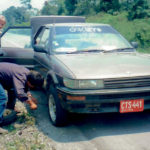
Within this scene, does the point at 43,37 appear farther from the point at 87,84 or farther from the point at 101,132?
the point at 101,132

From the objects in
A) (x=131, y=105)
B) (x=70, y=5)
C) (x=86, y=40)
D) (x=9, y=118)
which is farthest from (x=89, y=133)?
(x=70, y=5)

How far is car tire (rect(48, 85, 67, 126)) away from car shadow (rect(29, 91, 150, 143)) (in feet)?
0.33

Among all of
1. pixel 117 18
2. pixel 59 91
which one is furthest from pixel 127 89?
pixel 117 18

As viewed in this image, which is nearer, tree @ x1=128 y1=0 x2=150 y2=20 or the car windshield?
the car windshield

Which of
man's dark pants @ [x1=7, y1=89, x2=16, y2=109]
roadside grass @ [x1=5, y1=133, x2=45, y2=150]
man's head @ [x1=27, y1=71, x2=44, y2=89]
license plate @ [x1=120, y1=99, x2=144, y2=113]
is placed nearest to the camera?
roadside grass @ [x1=5, y1=133, x2=45, y2=150]

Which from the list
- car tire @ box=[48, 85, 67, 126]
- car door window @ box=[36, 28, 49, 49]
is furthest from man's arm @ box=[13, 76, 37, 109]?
car door window @ box=[36, 28, 49, 49]

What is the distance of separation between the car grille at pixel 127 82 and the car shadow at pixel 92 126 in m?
0.71

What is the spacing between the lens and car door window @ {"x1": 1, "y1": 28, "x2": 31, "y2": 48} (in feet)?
23.5

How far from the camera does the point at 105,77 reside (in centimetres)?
373

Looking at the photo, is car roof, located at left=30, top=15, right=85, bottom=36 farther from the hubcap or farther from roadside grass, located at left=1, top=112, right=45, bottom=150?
roadside grass, located at left=1, top=112, right=45, bottom=150

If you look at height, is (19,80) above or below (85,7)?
above

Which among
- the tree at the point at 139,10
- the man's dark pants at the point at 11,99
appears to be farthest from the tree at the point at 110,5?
the man's dark pants at the point at 11,99

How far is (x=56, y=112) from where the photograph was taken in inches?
163

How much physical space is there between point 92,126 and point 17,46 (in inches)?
143
